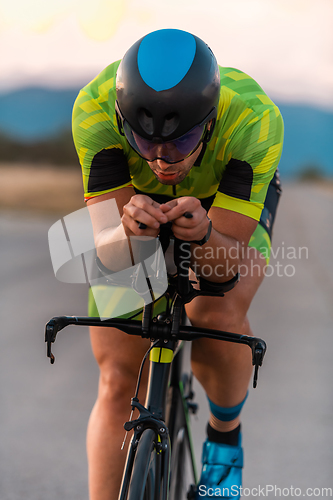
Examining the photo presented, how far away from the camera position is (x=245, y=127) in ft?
5.86

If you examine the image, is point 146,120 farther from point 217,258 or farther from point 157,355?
point 157,355

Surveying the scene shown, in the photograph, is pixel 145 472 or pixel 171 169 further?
pixel 171 169

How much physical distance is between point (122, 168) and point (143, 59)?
44cm

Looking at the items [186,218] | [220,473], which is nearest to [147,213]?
[186,218]

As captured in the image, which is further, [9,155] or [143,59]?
[9,155]

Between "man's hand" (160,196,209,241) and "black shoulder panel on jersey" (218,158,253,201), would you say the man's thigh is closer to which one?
"black shoulder panel on jersey" (218,158,253,201)

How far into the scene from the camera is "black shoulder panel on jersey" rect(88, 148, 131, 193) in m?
1.84

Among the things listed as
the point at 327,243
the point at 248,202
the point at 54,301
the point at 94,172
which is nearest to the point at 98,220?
the point at 94,172

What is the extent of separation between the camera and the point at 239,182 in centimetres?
177

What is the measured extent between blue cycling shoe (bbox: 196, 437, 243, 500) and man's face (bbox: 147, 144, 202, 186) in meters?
1.15

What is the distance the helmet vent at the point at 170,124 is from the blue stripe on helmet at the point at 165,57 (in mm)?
74

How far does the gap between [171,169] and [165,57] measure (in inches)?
12.0

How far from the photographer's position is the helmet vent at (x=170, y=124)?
1491 mm

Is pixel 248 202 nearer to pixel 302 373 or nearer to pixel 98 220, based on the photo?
pixel 98 220
